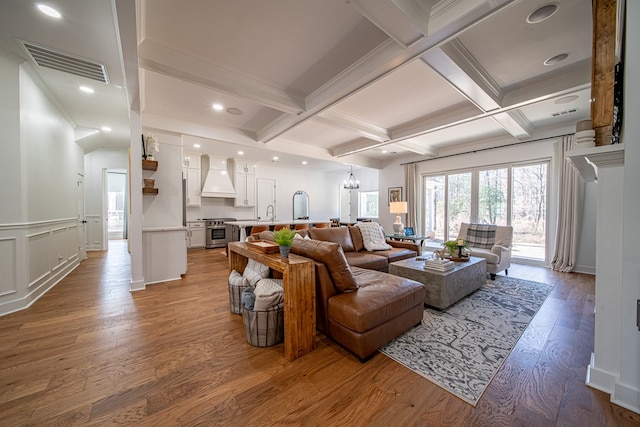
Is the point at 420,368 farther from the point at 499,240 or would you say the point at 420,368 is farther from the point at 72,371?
the point at 499,240

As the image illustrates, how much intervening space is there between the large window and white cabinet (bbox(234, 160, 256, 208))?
4.19m

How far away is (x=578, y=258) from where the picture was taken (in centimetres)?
446

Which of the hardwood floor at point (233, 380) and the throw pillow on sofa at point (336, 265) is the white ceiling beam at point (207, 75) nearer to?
the throw pillow on sofa at point (336, 265)

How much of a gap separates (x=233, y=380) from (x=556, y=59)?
175 inches

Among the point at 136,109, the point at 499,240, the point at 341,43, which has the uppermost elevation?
the point at 341,43

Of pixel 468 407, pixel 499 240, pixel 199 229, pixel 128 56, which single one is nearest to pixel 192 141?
pixel 199 229

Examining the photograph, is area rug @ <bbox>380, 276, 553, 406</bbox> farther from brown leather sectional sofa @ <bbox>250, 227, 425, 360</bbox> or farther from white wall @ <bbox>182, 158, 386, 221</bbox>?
white wall @ <bbox>182, 158, 386, 221</bbox>

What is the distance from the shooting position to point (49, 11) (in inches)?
76.7

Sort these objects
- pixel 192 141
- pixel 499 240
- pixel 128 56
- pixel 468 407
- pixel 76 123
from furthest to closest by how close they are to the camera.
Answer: pixel 192 141
pixel 76 123
pixel 499 240
pixel 128 56
pixel 468 407

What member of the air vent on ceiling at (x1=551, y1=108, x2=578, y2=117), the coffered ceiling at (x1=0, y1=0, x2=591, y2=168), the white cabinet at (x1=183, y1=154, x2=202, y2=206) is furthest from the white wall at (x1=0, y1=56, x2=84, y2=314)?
the air vent on ceiling at (x1=551, y1=108, x2=578, y2=117)

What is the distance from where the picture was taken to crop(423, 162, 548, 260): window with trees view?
4.95 meters

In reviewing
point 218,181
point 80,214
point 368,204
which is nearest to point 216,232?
point 218,181

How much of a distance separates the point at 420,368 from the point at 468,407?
0.37 metres

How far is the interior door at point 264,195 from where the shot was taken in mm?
8109
